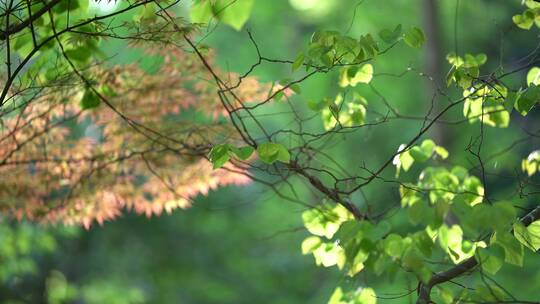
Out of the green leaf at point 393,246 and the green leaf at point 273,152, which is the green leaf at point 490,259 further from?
the green leaf at point 273,152

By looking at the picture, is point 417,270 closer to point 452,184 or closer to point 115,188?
point 452,184

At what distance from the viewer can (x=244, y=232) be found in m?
9.33

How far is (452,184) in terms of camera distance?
2.49m

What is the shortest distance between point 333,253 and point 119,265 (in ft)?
23.9

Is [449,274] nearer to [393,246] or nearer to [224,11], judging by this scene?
[393,246]

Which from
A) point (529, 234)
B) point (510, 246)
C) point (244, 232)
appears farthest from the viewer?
point (244, 232)

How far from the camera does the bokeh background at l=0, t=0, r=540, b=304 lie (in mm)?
7980

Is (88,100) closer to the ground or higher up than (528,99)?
higher up

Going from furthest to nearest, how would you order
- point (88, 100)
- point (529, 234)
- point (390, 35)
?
point (88, 100) < point (390, 35) < point (529, 234)

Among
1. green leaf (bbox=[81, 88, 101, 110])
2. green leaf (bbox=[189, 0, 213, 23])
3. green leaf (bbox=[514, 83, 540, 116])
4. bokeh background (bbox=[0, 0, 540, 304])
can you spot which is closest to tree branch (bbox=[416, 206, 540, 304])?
green leaf (bbox=[514, 83, 540, 116])

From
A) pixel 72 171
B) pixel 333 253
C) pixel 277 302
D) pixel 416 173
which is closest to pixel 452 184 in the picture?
pixel 333 253

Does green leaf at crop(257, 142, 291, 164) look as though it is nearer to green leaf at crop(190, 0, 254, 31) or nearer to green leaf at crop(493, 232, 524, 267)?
green leaf at crop(190, 0, 254, 31)

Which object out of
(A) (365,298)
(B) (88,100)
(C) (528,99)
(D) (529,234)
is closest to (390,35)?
(C) (528,99)

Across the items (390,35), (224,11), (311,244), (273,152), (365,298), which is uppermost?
(224,11)
